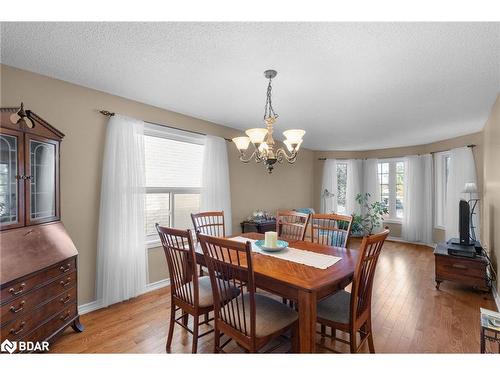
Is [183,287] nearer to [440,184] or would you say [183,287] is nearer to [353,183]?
[353,183]

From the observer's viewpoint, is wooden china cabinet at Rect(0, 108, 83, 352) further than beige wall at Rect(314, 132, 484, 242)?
No

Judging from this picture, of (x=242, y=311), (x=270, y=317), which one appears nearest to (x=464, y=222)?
(x=270, y=317)

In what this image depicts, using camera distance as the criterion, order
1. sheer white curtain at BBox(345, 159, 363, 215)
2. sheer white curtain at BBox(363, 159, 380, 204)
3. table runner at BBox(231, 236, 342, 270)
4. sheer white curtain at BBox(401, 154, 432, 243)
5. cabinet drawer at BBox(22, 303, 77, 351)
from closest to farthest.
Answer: cabinet drawer at BBox(22, 303, 77, 351), table runner at BBox(231, 236, 342, 270), sheer white curtain at BBox(401, 154, 432, 243), sheer white curtain at BBox(363, 159, 380, 204), sheer white curtain at BBox(345, 159, 363, 215)

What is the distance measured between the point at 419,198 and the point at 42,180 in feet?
21.6

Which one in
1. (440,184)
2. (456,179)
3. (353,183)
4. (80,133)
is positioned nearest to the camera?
(80,133)

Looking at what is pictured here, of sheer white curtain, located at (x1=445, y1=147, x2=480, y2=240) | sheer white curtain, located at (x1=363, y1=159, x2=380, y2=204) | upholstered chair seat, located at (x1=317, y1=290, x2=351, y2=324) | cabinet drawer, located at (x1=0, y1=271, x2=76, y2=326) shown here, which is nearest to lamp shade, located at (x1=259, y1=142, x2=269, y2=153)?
upholstered chair seat, located at (x1=317, y1=290, x2=351, y2=324)

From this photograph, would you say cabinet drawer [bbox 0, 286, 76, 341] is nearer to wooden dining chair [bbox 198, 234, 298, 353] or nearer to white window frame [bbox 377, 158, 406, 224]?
wooden dining chair [bbox 198, 234, 298, 353]

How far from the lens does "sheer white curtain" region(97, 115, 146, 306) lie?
2.54 meters

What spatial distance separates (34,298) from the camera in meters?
1.66

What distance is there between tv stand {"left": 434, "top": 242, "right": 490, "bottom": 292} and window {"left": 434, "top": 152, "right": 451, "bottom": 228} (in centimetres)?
241

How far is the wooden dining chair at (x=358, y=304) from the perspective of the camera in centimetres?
143

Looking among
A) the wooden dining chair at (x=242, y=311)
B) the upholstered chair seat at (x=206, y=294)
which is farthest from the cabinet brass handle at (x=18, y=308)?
the wooden dining chair at (x=242, y=311)

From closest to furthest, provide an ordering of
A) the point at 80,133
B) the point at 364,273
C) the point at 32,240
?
1. the point at 364,273
2. the point at 32,240
3. the point at 80,133

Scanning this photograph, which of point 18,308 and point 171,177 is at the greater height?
point 171,177
